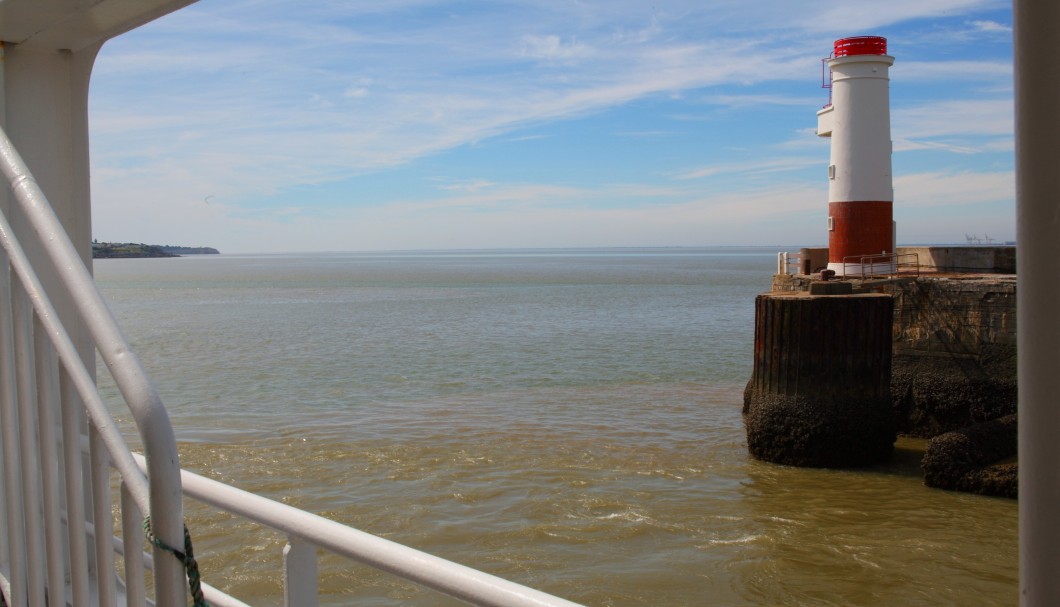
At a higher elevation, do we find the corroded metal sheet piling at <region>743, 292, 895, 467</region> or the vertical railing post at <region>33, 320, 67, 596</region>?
the vertical railing post at <region>33, 320, 67, 596</region>

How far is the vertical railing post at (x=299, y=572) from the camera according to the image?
5.89 ft

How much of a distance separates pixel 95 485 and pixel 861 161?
1471 centimetres

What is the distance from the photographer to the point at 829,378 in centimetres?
1026

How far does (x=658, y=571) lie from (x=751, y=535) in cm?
143

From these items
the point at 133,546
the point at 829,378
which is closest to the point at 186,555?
the point at 133,546

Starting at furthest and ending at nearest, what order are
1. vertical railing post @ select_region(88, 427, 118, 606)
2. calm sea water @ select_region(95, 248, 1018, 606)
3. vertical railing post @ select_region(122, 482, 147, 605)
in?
calm sea water @ select_region(95, 248, 1018, 606), vertical railing post @ select_region(88, 427, 118, 606), vertical railing post @ select_region(122, 482, 147, 605)

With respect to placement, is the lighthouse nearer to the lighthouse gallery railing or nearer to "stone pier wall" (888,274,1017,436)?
"stone pier wall" (888,274,1017,436)

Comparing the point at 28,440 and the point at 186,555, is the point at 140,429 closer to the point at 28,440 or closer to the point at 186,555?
the point at 186,555

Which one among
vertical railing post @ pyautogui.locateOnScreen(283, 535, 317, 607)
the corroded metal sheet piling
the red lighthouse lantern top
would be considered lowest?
the corroded metal sheet piling

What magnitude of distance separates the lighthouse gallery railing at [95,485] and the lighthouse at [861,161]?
46.0 ft

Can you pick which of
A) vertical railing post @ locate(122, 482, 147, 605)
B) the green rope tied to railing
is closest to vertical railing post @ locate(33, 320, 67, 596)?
vertical railing post @ locate(122, 482, 147, 605)

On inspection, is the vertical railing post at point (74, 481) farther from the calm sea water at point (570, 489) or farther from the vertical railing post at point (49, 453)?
the calm sea water at point (570, 489)

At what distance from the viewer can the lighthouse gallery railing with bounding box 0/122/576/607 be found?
148 cm

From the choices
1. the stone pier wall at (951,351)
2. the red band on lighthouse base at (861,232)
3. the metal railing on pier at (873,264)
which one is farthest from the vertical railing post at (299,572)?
the red band on lighthouse base at (861,232)
